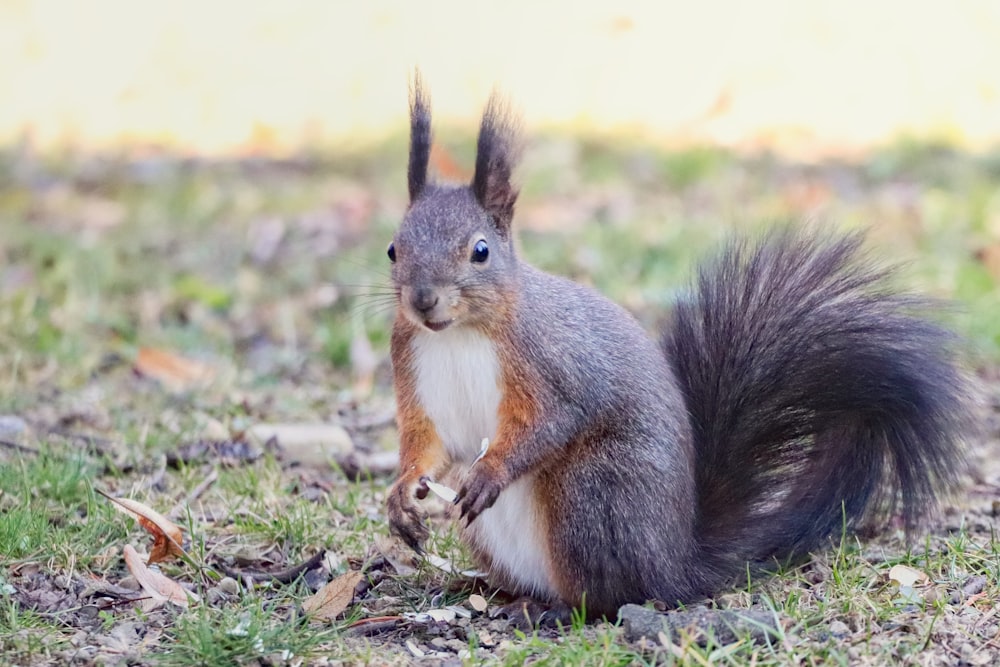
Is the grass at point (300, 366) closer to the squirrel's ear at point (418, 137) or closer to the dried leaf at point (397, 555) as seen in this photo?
the dried leaf at point (397, 555)

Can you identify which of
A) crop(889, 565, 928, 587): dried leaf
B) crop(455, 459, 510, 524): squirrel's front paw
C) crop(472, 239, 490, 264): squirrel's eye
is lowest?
crop(889, 565, 928, 587): dried leaf

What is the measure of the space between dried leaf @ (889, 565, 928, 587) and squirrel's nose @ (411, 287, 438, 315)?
37.3 inches

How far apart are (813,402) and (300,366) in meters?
1.82

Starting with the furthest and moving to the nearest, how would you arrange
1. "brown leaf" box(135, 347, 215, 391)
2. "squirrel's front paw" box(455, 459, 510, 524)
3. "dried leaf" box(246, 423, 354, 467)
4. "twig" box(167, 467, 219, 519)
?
"brown leaf" box(135, 347, 215, 391) → "dried leaf" box(246, 423, 354, 467) → "twig" box(167, 467, 219, 519) → "squirrel's front paw" box(455, 459, 510, 524)

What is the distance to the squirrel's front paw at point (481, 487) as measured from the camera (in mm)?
2143

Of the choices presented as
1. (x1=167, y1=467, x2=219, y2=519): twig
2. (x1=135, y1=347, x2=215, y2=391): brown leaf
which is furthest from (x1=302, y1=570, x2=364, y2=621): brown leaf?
(x1=135, y1=347, x2=215, y2=391): brown leaf

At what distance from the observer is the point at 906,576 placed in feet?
7.45

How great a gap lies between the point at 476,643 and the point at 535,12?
5.07 metres

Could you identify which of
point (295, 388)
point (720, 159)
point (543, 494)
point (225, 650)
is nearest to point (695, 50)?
point (720, 159)

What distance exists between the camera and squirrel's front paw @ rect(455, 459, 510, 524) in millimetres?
2143

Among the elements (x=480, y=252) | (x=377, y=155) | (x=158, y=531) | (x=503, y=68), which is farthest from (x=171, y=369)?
(x=503, y=68)

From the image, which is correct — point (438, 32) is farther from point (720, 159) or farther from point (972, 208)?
point (972, 208)

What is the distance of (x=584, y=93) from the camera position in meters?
6.38

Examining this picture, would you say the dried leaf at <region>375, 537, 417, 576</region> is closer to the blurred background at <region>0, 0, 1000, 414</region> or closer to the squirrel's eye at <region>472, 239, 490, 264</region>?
the squirrel's eye at <region>472, 239, 490, 264</region>
